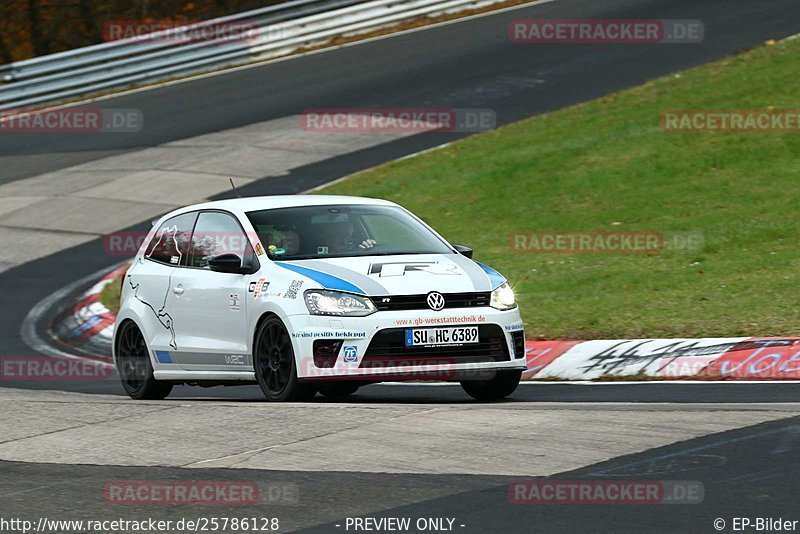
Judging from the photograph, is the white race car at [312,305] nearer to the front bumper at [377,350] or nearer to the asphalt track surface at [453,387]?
the front bumper at [377,350]

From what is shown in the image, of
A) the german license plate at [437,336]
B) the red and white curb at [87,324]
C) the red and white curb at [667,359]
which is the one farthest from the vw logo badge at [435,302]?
the red and white curb at [87,324]

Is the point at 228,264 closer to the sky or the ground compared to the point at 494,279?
closer to the sky

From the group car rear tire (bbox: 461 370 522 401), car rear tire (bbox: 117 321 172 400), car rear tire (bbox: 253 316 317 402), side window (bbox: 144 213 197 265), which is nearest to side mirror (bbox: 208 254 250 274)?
car rear tire (bbox: 253 316 317 402)

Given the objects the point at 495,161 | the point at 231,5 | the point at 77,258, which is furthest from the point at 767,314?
the point at 231,5

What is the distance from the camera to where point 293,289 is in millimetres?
9961

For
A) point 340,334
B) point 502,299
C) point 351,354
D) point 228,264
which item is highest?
point 228,264

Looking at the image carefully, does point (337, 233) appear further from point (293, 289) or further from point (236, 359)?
point (236, 359)

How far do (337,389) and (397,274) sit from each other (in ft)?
3.51

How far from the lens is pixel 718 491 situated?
6.65 meters

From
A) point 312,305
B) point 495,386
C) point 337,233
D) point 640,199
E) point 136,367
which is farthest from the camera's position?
point 640,199

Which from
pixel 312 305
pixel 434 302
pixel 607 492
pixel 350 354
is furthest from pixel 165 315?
pixel 607 492

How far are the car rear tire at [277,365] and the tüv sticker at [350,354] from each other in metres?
0.39

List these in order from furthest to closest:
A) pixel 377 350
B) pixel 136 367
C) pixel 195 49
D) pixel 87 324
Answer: pixel 195 49
pixel 87 324
pixel 136 367
pixel 377 350

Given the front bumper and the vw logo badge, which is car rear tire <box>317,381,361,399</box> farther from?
the vw logo badge
